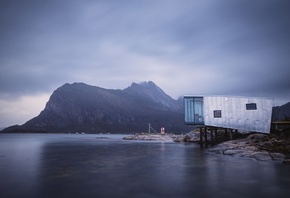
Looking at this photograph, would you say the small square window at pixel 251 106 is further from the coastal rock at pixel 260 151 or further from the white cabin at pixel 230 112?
the coastal rock at pixel 260 151

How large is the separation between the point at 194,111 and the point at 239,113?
27.2ft

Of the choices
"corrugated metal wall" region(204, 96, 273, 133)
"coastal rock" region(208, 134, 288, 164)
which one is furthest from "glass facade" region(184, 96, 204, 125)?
"coastal rock" region(208, 134, 288, 164)

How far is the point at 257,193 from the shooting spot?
1234cm

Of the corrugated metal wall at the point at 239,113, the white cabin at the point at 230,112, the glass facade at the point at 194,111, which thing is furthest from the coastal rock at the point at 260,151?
the glass facade at the point at 194,111

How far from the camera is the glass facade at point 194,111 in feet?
137

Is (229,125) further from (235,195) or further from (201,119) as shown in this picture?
(235,195)

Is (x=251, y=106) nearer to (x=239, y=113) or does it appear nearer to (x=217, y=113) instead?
(x=239, y=113)

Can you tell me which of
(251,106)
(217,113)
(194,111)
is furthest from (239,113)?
(194,111)

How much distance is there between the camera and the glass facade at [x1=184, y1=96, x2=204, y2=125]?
41.7 meters

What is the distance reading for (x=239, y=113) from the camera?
37.3 m

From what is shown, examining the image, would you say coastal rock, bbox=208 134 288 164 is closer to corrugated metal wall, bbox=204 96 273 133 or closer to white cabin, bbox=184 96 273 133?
corrugated metal wall, bbox=204 96 273 133

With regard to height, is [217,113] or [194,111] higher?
[194,111]

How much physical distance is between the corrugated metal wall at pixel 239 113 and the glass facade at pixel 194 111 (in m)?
1.30

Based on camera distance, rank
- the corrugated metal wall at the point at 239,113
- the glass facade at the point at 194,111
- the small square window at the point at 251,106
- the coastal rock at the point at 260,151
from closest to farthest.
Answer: the coastal rock at the point at 260,151, the corrugated metal wall at the point at 239,113, the small square window at the point at 251,106, the glass facade at the point at 194,111
